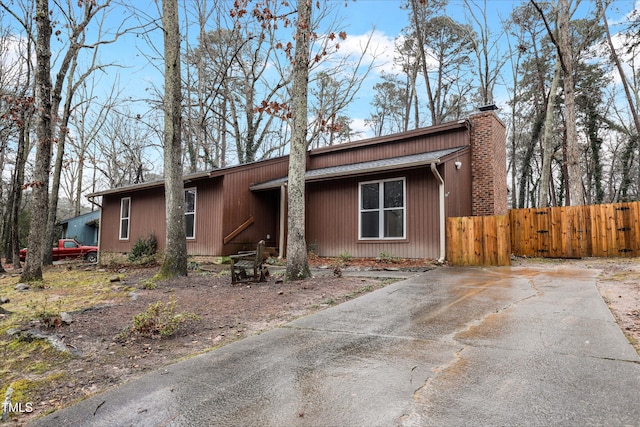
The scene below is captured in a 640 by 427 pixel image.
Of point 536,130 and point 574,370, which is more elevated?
point 536,130

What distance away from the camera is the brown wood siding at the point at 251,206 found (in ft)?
41.0

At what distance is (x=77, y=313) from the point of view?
5.22 m

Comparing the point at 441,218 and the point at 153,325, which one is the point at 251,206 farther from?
the point at 153,325

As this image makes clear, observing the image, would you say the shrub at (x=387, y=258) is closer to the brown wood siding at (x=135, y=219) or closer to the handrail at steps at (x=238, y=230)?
the handrail at steps at (x=238, y=230)

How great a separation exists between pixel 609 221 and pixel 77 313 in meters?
14.0

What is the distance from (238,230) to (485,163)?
27.0ft

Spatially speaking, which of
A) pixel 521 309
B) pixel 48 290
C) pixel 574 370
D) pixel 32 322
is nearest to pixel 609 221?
pixel 521 309

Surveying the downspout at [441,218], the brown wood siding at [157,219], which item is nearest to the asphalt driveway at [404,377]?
the downspout at [441,218]

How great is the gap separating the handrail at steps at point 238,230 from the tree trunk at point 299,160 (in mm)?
5350

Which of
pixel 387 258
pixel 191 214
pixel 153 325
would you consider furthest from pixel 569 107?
pixel 153 325

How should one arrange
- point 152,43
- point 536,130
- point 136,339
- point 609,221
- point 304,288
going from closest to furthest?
point 136,339 → point 304,288 → point 609,221 → point 152,43 → point 536,130

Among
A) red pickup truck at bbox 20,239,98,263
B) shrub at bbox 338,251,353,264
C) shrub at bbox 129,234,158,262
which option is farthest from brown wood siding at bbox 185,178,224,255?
red pickup truck at bbox 20,239,98,263

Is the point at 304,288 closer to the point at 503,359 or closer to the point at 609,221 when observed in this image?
the point at 503,359

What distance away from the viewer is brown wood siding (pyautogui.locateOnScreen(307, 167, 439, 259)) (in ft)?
34.1
